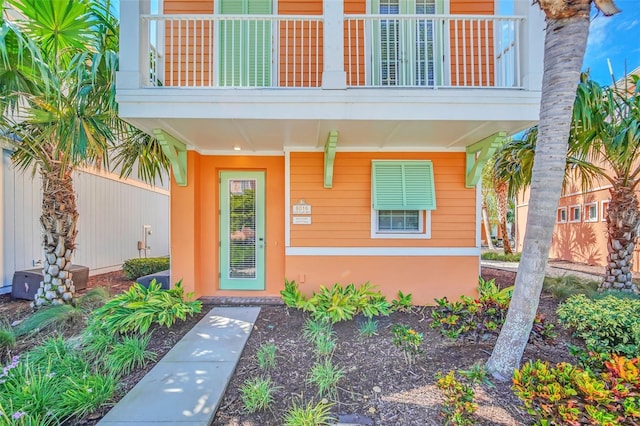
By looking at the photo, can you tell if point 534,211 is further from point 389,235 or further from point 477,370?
point 389,235

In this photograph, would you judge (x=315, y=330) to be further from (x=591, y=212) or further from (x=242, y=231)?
(x=591, y=212)

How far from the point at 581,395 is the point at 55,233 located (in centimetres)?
697

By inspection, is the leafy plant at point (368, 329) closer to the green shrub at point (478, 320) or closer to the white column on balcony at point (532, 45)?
the green shrub at point (478, 320)

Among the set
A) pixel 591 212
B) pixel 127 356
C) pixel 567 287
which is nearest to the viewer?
pixel 127 356

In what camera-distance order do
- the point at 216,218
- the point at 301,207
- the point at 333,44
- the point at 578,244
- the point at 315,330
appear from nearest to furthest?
the point at 333,44 < the point at 315,330 < the point at 301,207 < the point at 216,218 < the point at 578,244

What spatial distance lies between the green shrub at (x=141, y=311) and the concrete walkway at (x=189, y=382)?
41 cm

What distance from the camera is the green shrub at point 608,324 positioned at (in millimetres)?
3412

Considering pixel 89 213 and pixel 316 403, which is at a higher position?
pixel 89 213

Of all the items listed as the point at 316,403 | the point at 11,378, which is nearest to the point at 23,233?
the point at 11,378

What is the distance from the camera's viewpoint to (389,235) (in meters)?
5.68

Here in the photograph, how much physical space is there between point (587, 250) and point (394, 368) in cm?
1297

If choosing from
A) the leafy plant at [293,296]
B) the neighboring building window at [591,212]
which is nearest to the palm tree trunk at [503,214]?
the neighboring building window at [591,212]

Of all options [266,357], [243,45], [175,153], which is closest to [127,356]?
[266,357]

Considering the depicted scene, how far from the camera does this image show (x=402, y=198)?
5.50 metres
